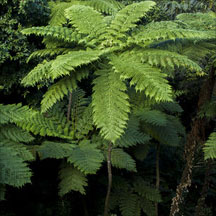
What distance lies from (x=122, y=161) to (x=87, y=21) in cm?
148

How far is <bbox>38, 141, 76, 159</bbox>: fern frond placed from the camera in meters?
2.53

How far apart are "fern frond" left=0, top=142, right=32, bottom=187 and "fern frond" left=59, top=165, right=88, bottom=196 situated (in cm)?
54

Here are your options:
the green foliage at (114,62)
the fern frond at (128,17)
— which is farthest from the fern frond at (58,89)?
the fern frond at (128,17)

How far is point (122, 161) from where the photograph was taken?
280 cm

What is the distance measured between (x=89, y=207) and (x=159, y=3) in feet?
22.2

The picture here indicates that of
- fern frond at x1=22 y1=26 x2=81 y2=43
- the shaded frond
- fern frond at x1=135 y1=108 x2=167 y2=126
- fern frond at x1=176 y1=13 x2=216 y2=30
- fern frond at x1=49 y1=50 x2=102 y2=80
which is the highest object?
fern frond at x1=176 y1=13 x2=216 y2=30

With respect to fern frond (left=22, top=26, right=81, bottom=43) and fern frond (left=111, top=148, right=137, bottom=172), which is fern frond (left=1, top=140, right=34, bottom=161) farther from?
fern frond (left=22, top=26, right=81, bottom=43)

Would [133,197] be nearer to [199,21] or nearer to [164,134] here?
[164,134]

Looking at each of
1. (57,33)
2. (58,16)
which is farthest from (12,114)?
(58,16)

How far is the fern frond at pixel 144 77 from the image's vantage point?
1619mm

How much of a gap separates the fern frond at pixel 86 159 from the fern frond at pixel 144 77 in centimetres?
99

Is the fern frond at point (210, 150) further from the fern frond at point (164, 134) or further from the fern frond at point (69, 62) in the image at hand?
the fern frond at point (69, 62)

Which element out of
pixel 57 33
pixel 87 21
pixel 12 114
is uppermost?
pixel 87 21

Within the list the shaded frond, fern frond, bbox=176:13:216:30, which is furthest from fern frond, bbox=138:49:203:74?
the shaded frond
